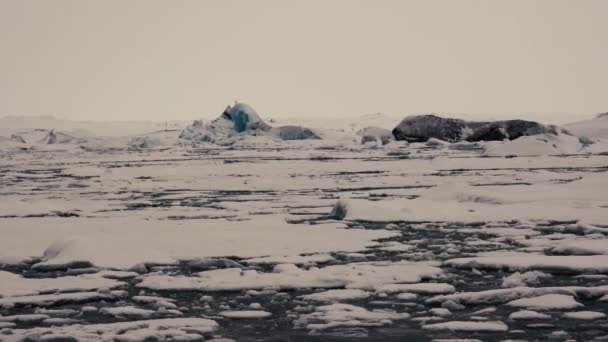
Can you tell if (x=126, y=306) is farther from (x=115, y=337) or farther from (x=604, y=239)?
(x=604, y=239)

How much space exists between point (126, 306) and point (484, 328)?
77.0 inches

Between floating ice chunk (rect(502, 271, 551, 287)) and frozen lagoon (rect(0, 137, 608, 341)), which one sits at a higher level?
floating ice chunk (rect(502, 271, 551, 287))

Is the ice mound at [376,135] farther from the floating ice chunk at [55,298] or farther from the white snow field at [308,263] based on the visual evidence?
the floating ice chunk at [55,298]

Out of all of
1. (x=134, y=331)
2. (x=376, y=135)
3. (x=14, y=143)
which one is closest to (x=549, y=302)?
(x=134, y=331)

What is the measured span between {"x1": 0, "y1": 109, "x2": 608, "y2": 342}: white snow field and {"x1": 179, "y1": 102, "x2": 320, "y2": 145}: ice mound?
968 inches

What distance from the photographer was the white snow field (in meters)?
4.12

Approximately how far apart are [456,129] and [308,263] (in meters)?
26.3

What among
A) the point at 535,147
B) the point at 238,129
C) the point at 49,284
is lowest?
the point at 49,284

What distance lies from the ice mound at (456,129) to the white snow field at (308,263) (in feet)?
53.2

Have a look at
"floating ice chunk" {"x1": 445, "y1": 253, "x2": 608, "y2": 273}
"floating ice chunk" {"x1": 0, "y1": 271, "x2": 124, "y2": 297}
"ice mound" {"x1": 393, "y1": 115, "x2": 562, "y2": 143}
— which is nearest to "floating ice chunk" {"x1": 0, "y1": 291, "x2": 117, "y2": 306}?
"floating ice chunk" {"x1": 0, "y1": 271, "x2": 124, "y2": 297}

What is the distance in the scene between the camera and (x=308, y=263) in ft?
19.7

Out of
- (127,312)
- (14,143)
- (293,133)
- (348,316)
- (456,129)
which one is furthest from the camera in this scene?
(14,143)

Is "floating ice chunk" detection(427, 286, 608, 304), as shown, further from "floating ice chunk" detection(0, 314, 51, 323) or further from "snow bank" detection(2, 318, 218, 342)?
"floating ice chunk" detection(0, 314, 51, 323)

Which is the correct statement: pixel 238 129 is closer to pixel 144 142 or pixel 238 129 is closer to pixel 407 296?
pixel 144 142
